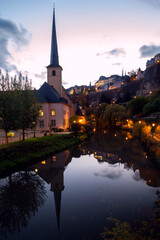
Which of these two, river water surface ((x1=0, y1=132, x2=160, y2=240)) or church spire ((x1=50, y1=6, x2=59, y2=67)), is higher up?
church spire ((x1=50, y1=6, x2=59, y2=67))

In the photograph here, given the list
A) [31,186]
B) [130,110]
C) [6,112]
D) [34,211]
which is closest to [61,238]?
[34,211]

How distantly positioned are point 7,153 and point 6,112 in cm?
421

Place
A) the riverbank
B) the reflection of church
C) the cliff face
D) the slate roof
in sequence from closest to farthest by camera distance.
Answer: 1. the reflection of church
2. the riverbank
3. the slate roof
4. the cliff face

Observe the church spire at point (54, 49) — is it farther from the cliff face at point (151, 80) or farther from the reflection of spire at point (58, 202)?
the cliff face at point (151, 80)

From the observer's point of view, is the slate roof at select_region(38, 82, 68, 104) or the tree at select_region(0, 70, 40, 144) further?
the slate roof at select_region(38, 82, 68, 104)

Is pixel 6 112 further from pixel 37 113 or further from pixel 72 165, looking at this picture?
pixel 72 165

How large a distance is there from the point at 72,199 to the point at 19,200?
295 cm

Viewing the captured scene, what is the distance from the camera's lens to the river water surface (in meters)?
6.15

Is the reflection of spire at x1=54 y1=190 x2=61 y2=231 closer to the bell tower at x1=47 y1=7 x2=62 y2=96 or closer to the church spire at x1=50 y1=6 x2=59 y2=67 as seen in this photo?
the bell tower at x1=47 y1=7 x2=62 y2=96

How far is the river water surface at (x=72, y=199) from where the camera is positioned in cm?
615

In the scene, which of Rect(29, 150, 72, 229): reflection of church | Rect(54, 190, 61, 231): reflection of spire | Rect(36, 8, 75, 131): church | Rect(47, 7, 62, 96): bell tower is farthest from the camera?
Rect(47, 7, 62, 96): bell tower

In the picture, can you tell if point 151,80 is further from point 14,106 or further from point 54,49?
point 14,106

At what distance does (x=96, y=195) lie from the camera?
8945 millimetres

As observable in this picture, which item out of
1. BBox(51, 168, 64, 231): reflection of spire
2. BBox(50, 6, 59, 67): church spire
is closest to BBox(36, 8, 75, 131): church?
BBox(50, 6, 59, 67): church spire
